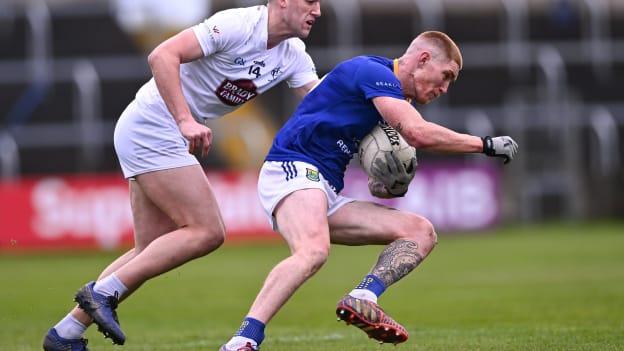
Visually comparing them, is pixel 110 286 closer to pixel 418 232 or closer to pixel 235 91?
pixel 235 91

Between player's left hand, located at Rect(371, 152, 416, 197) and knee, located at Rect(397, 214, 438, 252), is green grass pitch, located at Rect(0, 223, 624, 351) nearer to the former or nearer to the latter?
knee, located at Rect(397, 214, 438, 252)

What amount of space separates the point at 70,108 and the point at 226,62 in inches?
689

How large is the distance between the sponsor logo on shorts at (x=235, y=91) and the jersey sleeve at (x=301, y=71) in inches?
15.7

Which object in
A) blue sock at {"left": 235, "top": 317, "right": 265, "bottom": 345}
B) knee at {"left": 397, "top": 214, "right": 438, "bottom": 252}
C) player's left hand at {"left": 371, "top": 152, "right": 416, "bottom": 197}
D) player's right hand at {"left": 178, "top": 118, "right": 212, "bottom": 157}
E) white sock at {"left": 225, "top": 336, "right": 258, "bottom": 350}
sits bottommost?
white sock at {"left": 225, "top": 336, "right": 258, "bottom": 350}

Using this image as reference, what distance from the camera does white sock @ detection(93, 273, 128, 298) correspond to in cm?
771

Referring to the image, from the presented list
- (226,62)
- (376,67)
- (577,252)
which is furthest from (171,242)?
(577,252)

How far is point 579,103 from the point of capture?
26.1 m

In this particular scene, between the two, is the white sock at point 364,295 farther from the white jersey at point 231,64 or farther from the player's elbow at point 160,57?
the player's elbow at point 160,57

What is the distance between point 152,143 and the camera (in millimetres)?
7977

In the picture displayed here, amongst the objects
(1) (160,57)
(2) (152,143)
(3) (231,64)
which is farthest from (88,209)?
(1) (160,57)

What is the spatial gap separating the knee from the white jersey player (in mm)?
1254

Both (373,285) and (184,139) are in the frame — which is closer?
(373,285)

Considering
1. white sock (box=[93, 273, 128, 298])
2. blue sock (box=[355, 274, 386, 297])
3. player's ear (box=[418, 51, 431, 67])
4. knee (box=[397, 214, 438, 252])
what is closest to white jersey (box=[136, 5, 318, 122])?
player's ear (box=[418, 51, 431, 67])

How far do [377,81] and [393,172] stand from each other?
57cm
